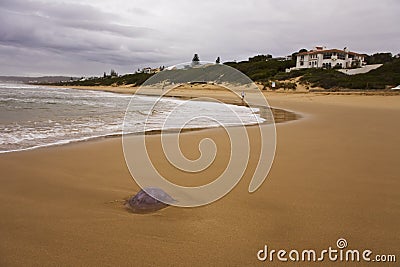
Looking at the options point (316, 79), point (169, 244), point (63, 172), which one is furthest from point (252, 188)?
point (316, 79)

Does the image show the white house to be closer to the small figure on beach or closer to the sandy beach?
the sandy beach

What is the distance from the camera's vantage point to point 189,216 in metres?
2.55

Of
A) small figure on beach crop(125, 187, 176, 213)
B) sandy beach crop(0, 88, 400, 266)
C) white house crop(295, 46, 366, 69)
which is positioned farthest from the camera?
white house crop(295, 46, 366, 69)

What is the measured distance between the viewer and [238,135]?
6.88m

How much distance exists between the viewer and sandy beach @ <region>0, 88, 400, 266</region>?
201cm

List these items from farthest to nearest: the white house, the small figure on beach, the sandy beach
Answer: the white house, the small figure on beach, the sandy beach

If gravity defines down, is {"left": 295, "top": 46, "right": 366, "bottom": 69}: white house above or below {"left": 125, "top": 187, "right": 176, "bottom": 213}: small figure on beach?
above

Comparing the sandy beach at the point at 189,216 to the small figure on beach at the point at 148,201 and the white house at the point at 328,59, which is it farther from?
the white house at the point at 328,59

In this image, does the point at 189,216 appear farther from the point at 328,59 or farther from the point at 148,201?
the point at 328,59

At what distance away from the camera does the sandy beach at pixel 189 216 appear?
201 centimetres

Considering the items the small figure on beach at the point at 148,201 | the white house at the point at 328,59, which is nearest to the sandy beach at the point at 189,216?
the small figure on beach at the point at 148,201

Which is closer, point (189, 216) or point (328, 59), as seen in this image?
point (189, 216)

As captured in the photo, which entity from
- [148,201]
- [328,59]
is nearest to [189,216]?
[148,201]

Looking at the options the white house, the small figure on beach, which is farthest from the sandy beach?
the white house
